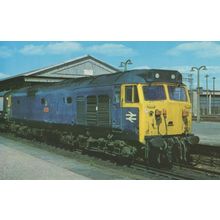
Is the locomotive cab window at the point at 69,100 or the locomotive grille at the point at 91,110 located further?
the locomotive cab window at the point at 69,100

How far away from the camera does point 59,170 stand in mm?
13156

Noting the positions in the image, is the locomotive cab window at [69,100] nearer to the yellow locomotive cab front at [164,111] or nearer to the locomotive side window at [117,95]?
the locomotive side window at [117,95]

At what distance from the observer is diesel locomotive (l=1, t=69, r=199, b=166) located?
1328cm

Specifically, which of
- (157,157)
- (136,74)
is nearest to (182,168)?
(157,157)

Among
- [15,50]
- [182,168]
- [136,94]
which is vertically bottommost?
[182,168]

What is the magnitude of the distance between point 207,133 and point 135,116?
1151 centimetres

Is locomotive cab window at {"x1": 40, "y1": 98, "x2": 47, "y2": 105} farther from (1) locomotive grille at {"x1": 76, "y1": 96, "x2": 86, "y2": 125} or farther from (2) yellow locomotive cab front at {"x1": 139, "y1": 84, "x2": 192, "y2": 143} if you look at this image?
(2) yellow locomotive cab front at {"x1": 139, "y1": 84, "x2": 192, "y2": 143}

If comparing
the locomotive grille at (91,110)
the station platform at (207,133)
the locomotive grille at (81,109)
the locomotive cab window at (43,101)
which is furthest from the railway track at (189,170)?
the locomotive cab window at (43,101)

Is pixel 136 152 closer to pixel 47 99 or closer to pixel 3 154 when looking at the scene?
pixel 3 154

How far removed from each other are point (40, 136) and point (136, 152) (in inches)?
390

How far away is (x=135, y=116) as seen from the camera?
43.7 ft

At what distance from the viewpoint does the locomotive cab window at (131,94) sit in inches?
526

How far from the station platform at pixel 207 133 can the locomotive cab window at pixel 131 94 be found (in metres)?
6.50

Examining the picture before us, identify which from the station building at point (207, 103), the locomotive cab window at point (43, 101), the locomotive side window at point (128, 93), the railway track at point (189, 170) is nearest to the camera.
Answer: the railway track at point (189, 170)
